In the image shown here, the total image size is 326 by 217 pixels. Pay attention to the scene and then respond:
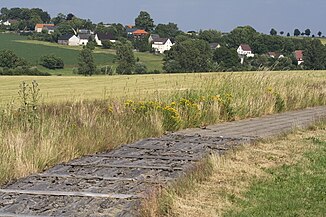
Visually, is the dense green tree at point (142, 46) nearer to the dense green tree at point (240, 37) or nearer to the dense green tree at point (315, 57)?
the dense green tree at point (240, 37)

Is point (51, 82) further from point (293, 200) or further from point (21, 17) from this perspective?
point (21, 17)

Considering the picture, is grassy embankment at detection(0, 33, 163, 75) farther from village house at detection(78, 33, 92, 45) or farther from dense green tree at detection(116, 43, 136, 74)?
village house at detection(78, 33, 92, 45)

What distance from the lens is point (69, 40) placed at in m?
96.3

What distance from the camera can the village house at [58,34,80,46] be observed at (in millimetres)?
91406

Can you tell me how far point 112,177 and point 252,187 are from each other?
5.02ft

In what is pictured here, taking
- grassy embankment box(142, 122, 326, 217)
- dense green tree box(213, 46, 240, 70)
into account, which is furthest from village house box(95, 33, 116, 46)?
grassy embankment box(142, 122, 326, 217)

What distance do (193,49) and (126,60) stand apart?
1196 centimetres

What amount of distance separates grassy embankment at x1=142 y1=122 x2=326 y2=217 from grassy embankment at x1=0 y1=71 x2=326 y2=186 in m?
1.99

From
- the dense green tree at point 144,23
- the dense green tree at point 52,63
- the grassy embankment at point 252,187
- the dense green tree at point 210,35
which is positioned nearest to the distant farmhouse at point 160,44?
the dense green tree at point 210,35

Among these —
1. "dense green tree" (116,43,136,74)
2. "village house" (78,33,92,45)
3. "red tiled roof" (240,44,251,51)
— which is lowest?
"dense green tree" (116,43,136,74)

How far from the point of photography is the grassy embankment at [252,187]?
5.16 metres

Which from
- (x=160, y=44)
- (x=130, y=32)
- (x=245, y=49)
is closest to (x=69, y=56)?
(x=160, y=44)

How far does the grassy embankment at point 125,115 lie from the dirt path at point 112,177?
291 mm

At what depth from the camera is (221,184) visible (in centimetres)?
618
